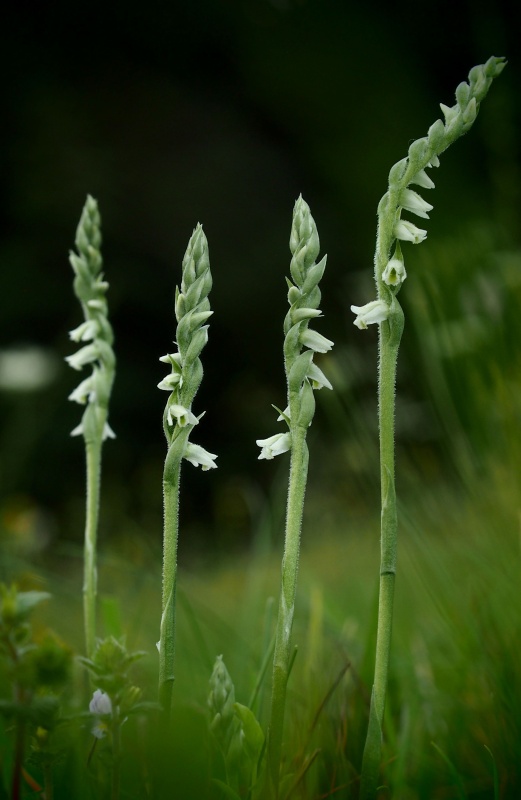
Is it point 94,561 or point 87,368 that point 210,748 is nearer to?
point 94,561

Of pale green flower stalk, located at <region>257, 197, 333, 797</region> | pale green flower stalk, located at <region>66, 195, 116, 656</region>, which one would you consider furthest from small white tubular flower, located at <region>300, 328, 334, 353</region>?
pale green flower stalk, located at <region>66, 195, 116, 656</region>

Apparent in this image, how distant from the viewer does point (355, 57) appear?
451 cm

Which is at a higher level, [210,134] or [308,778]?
[210,134]

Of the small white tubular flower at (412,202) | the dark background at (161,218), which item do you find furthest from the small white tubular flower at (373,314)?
the dark background at (161,218)

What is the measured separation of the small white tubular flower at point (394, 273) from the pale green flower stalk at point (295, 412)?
3.1 inches

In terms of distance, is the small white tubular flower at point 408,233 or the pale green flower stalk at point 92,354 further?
the pale green flower stalk at point 92,354

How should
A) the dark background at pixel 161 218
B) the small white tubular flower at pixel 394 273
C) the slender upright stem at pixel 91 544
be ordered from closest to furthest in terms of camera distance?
1. the small white tubular flower at pixel 394 273
2. the slender upright stem at pixel 91 544
3. the dark background at pixel 161 218

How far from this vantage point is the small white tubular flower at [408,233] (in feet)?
3.21

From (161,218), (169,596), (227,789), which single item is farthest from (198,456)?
(161,218)

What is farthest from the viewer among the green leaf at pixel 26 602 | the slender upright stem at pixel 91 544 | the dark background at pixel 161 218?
the dark background at pixel 161 218

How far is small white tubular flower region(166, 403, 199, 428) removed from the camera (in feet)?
3.15

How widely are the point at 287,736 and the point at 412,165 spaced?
0.90 m

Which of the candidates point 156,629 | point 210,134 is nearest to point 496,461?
point 156,629

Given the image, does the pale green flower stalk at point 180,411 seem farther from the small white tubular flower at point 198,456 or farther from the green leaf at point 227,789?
the green leaf at point 227,789
